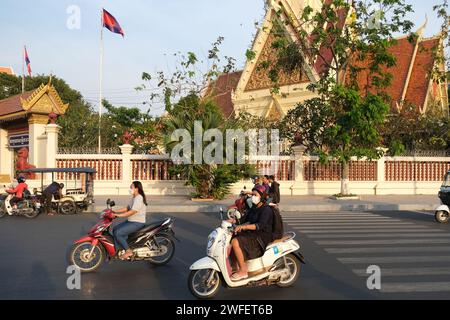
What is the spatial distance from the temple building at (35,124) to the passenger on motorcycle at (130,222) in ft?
49.4

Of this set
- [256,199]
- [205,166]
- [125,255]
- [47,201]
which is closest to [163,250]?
[125,255]

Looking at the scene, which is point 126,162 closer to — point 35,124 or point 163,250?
point 35,124

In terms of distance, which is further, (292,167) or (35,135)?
(292,167)

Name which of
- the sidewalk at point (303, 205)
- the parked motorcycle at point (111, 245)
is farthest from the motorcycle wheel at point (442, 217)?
the parked motorcycle at point (111, 245)

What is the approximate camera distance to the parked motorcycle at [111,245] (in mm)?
7410

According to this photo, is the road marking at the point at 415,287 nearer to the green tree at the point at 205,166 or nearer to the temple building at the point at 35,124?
the green tree at the point at 205,166

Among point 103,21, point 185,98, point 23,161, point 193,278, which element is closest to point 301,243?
point 193,278

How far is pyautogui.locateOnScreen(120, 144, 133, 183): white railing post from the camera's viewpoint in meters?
22.1

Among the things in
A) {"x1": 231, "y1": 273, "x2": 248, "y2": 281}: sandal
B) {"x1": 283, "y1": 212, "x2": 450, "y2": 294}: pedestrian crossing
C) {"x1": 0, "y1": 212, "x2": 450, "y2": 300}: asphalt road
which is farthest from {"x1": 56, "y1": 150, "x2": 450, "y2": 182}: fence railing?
{"x1": 231, "y1": 273, "x2": 248, "y2": 281}: sandal

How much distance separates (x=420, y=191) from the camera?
24.2 metres

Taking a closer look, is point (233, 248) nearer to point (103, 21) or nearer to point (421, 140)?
point (421, 140)

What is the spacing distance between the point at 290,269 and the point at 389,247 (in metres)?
3.50

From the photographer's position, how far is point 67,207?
1546cm
